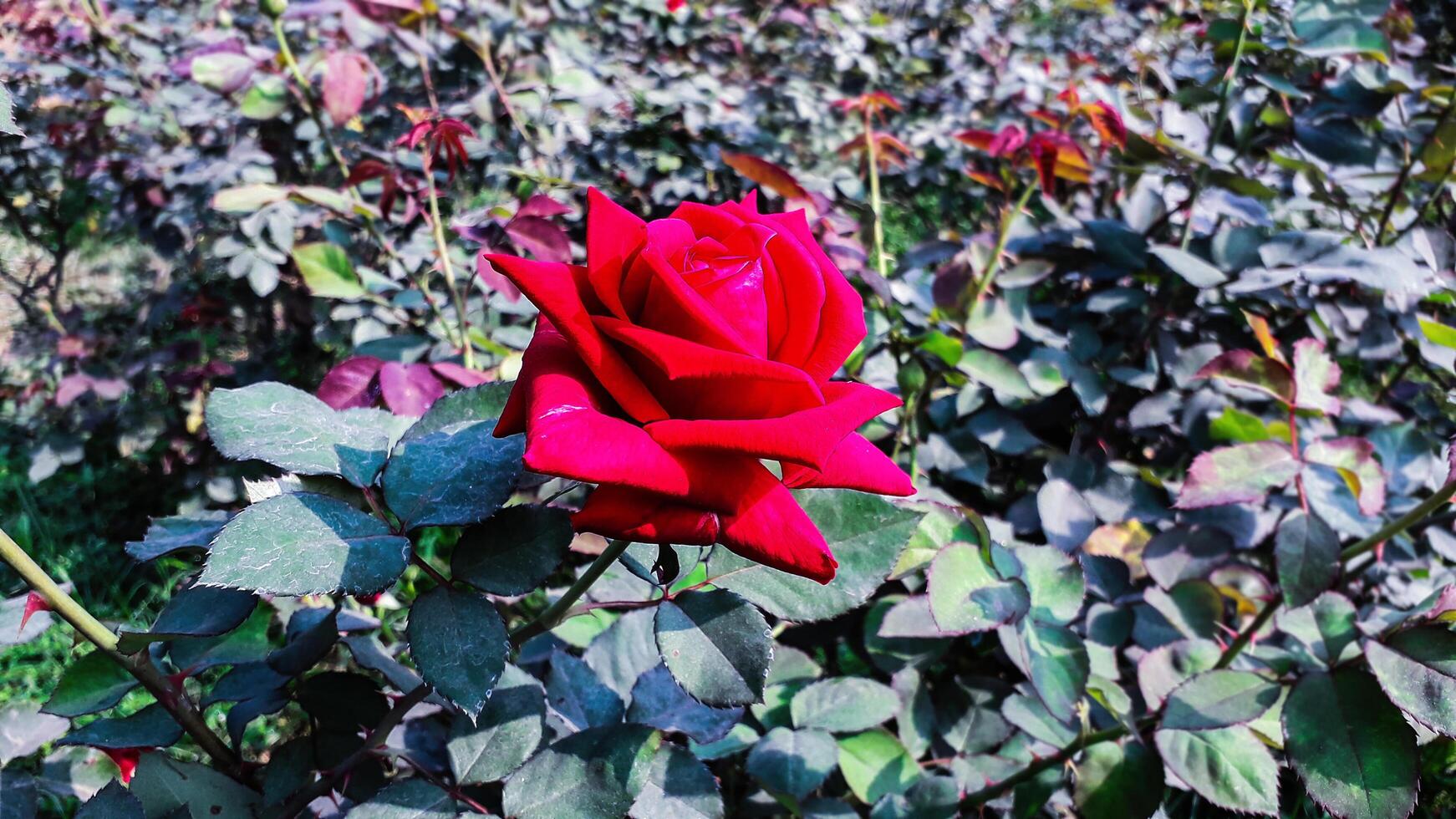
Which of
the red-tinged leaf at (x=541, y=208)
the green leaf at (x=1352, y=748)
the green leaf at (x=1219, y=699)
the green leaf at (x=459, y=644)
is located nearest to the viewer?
the green leaf at (x=459, y=644)

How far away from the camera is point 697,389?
17.4 inches

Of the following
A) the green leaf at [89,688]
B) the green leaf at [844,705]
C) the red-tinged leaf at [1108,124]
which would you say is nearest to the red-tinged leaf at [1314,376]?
the red-tinged leaf at [1108,124]

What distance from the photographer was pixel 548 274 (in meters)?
0.45

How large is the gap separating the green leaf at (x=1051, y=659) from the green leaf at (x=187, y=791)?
77 cm

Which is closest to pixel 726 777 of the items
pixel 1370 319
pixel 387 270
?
pixel 387 270

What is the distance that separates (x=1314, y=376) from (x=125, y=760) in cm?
149

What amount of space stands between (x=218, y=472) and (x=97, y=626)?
129 centimetres

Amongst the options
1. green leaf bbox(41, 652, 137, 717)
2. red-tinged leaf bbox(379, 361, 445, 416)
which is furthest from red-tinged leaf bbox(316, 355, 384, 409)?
green leaf bbox(41, 652, 137, 717)

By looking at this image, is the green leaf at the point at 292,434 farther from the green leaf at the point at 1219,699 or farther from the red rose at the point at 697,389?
the green leaf at the point at 1219,699

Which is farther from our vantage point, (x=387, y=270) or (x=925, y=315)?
(x=387, y=270)

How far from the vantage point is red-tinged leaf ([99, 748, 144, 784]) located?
806mm

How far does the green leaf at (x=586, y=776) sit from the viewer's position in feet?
2.12

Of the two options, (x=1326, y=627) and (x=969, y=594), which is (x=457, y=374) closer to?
(x=969, y=594)

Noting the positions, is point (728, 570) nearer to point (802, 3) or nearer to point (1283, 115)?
point (1283, 115)
